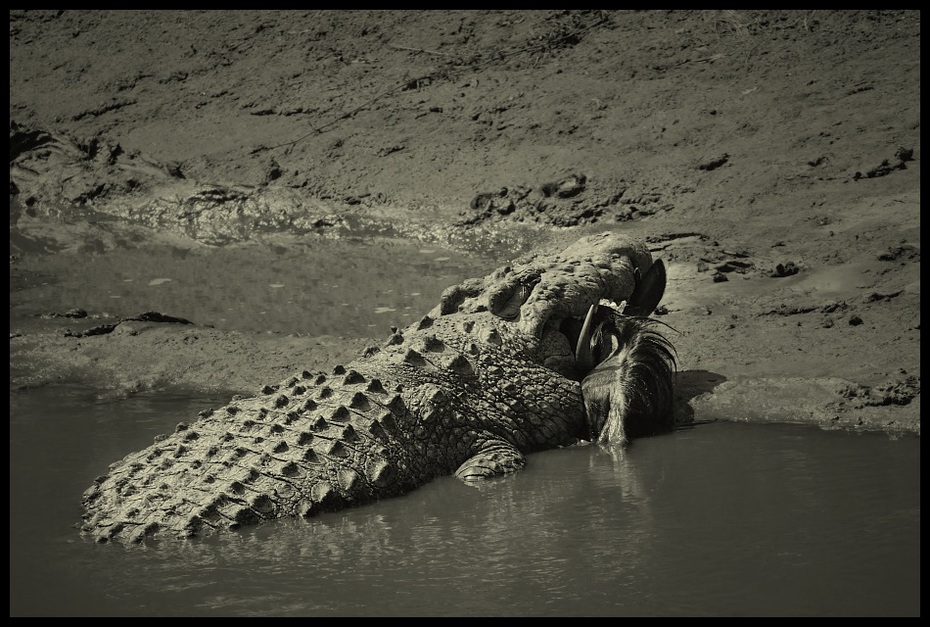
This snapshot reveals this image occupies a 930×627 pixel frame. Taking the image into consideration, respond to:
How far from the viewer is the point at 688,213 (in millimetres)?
9445

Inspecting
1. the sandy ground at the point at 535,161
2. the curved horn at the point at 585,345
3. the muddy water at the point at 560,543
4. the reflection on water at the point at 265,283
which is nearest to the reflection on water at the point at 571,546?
the muddy water at the point at 560,543

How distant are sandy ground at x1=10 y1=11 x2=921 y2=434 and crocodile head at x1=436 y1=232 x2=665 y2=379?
2.33 feet

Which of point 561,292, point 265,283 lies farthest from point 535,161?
point 561,292

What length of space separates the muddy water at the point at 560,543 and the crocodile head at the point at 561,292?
645 mm

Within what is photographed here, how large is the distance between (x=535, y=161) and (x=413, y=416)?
19.0ft

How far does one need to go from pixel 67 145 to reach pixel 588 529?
36.5 ft

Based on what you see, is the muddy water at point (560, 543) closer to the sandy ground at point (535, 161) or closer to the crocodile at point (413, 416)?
the crocodile at point (413, 416)

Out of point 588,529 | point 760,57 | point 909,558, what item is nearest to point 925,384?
point 909,558

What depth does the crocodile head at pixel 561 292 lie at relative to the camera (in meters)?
6.14

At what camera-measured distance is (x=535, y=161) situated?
10.8m

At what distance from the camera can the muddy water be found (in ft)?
13.5

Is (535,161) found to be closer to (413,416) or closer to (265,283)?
(265,283)

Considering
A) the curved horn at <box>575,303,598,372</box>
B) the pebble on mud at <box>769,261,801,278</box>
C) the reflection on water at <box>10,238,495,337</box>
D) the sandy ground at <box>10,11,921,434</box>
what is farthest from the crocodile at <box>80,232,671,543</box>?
the reflection on water at <box>10,238,495,337</box>

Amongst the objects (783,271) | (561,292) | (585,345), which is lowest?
(585,345)
